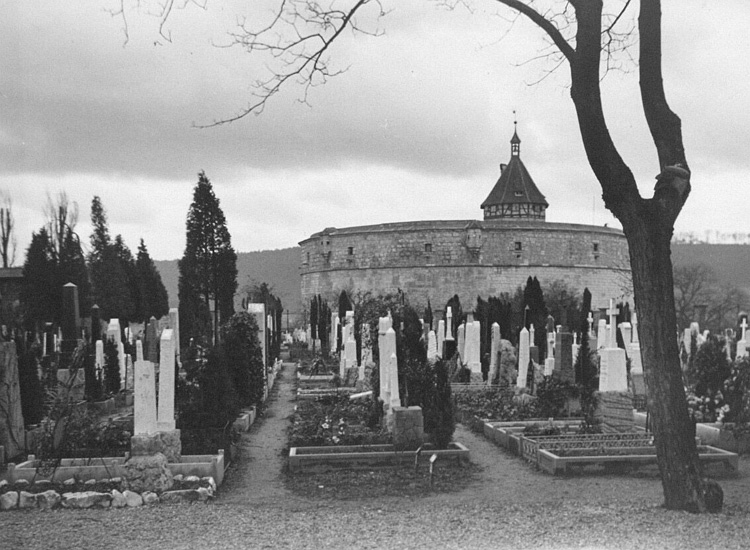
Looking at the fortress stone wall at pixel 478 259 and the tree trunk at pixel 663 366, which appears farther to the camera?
the fortress stone wall at pixel 478 259

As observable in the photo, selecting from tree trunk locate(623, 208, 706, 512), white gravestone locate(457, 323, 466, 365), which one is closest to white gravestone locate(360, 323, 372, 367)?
white gravestone locate(457, 323, 466, 365)

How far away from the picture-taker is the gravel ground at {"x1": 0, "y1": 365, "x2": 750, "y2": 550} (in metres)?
5.30

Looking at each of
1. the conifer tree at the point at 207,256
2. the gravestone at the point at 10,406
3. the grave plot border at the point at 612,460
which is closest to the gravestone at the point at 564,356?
the grave plot border at the point at 612,460

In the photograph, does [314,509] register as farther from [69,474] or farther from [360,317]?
[360,317]

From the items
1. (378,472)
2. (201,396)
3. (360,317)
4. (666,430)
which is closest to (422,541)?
(666,430)

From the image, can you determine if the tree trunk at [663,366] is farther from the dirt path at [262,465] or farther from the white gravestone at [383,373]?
the white gravestone at [383,373]

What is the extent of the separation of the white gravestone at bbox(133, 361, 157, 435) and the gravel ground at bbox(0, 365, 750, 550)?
93cm

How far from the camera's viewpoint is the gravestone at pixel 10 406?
9.53 meters

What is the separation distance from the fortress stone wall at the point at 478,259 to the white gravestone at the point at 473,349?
99.3ft

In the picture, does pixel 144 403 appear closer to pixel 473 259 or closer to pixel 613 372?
pixel 613 372

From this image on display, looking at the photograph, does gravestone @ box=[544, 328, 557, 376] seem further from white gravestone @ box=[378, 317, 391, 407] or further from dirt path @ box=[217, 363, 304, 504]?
dirt path @ box=[217, 363, 304, 504]

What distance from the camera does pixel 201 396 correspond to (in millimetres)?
9422

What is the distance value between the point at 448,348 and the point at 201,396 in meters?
8.87

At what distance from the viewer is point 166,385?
26.5 feet
